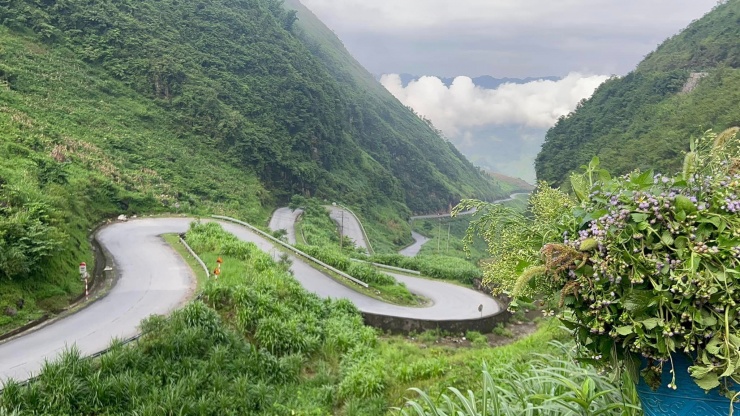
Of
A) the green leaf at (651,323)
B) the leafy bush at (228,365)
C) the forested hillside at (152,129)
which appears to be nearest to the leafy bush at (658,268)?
the green leaf at (651,323)

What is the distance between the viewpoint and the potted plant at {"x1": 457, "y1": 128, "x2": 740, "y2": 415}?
182 cm

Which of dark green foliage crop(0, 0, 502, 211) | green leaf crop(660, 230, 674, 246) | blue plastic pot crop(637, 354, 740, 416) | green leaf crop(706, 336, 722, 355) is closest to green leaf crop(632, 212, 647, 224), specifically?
green leaf crop(660, 230, 674, 246)

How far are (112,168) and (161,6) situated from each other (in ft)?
133

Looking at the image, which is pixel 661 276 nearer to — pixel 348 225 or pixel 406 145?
pixel 348 225

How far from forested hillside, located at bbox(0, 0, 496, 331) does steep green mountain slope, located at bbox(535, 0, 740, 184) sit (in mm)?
25978

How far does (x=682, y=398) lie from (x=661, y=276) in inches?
25.0

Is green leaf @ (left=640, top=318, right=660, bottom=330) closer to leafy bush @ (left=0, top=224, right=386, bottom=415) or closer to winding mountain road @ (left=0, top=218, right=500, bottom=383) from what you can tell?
leafy bush @ (left=0, top=224, right=386, bottom=415)

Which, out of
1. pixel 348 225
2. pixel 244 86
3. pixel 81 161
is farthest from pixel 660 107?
pixel 81 161

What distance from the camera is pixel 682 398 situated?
2018 millimetres

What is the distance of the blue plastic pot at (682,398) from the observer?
1.97 meters

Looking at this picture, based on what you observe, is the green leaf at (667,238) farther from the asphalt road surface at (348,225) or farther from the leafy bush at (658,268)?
the asphalt road surface at (348,225)

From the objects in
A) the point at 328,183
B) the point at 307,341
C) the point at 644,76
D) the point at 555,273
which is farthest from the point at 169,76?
the point at 644,76

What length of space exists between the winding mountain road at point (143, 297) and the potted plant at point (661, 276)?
23.4 feet

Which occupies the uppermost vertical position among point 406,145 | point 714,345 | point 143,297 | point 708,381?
point 406,145
